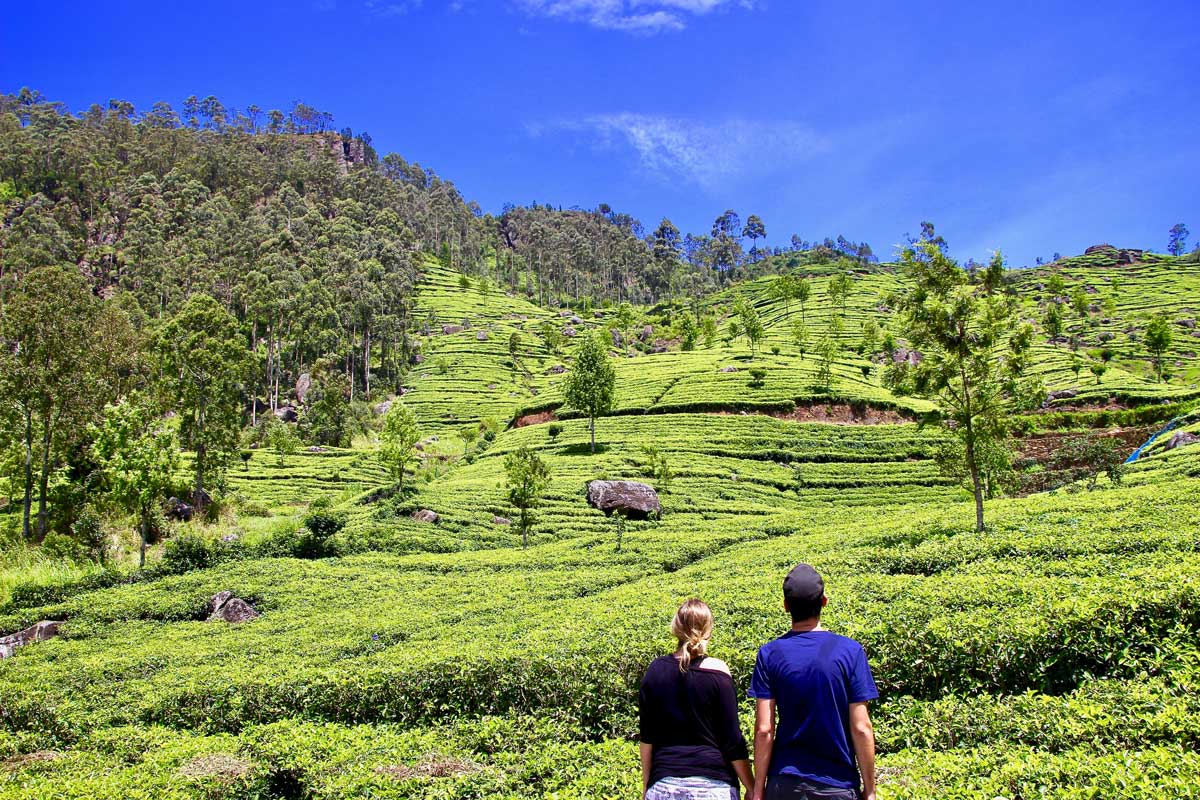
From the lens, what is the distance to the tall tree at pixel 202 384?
40.4 metres

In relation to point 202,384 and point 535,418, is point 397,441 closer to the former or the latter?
point 202,384

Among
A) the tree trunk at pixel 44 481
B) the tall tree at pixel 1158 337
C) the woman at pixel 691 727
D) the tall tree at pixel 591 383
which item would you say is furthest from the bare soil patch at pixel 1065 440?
the tree trunk at pixel 44 481

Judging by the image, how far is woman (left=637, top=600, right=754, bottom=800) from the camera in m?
4.81

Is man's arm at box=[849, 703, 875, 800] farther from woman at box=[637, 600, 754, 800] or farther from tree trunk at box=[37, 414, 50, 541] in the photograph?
tree trunk at box=[37, 414, 50, 541]

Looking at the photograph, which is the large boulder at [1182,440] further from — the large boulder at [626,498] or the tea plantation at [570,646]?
the large boulder at [626,498]

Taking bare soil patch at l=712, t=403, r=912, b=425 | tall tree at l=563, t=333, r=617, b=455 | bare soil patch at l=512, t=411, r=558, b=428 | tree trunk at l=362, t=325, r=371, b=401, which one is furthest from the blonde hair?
tree trunk at l=362, t=325, r=371, b=401

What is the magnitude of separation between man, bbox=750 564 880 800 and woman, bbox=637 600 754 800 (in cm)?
21

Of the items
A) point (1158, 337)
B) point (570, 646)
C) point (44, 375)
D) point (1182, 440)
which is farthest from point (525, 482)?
point (1158, 337)

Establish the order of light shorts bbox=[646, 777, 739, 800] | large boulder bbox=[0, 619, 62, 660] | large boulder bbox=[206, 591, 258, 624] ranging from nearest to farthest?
light shorts bbox=[646, 777, 739, 800], large boulder bbox=[0, 619, 62, 660], large boulder bbox=[206, 591, 258, 624]

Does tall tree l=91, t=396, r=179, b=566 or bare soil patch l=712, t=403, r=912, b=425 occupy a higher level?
bare soil patch l=712, t=403, r=912, b=425

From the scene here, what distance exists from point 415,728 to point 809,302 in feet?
434

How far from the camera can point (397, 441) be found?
4481 centimetres

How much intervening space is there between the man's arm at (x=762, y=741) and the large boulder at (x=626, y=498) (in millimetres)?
32078

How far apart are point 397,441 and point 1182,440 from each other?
48320 mm
